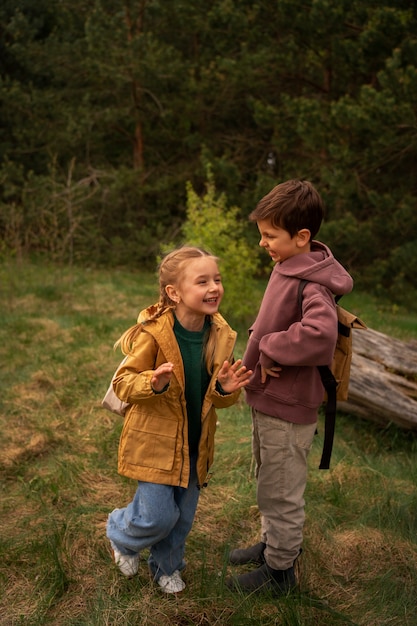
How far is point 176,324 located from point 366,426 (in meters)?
3.02

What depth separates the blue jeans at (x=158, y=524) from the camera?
2467 millimetres

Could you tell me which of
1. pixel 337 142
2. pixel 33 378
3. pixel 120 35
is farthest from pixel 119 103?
pixel 33 378

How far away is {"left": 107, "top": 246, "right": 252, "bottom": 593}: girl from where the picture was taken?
2410 mm

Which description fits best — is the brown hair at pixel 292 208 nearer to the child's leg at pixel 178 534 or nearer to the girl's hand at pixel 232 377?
the girl's hand at pixel 232 377

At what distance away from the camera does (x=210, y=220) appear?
319 inches

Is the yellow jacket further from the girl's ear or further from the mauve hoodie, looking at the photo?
the mauve hoodie

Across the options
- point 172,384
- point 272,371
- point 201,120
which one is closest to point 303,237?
point 272,371

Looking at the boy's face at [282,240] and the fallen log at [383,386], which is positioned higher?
the boy's face at [282,240]

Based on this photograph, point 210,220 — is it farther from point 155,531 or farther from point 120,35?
point 120,35

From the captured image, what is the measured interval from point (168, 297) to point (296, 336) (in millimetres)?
547

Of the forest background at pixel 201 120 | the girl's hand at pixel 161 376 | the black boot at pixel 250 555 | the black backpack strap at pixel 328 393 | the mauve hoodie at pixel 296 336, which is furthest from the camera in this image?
the forest background at pixel 201 120

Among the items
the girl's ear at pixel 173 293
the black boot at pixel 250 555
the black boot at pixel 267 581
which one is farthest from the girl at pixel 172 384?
the black boot at pixel 250 555

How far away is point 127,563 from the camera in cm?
273

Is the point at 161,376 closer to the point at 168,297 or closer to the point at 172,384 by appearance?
the point at 172,384
